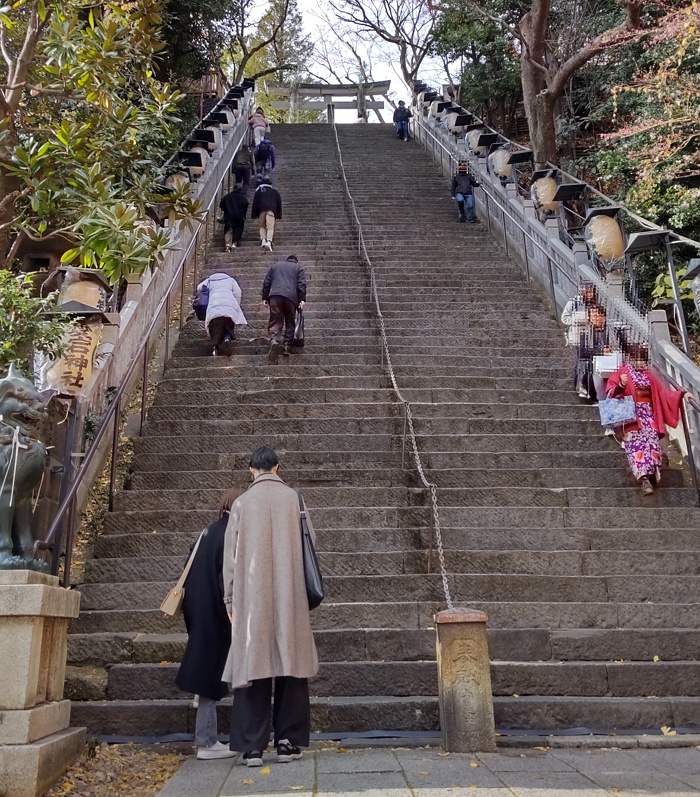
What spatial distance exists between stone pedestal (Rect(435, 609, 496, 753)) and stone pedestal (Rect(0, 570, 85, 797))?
6.73 ft

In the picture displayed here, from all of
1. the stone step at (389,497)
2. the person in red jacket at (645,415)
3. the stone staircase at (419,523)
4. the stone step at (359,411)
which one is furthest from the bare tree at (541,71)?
the stone step at (389,497)

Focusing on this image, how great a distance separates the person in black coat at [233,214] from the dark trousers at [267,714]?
11.3 meters

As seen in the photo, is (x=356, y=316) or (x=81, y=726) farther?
(x=356, y=316)

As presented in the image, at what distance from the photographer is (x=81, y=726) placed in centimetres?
487

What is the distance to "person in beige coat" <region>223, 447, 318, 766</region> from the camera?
4277 mm

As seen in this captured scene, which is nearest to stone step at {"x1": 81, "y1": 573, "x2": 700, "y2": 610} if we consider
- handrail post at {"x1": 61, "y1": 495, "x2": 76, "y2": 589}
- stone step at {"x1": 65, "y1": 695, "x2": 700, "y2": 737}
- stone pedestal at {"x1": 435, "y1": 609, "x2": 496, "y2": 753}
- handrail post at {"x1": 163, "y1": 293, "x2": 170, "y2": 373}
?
handrail post at {"x1": 61, "y1": 495, "x2": 76, "y2": 589}

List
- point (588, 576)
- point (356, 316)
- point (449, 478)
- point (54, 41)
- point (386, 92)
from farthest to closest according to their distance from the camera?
point (386, 92), point (356, 316), point (449, 478), point (54, 41), point (588, 576)

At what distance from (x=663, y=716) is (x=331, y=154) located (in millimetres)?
19549

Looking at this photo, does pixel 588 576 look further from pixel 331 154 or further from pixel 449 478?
pixel 331 154

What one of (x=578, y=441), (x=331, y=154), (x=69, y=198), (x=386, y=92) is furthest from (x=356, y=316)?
(x=386, y=92)

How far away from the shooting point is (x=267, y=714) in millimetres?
4371

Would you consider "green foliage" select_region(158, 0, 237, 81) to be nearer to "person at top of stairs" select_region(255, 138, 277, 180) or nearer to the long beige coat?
"person at top of stairs" select_region(255, 138, 277, 180)

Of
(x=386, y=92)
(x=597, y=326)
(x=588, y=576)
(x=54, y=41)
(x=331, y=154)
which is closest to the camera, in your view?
(x=588, y=576)

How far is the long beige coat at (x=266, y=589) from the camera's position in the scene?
4.28m
